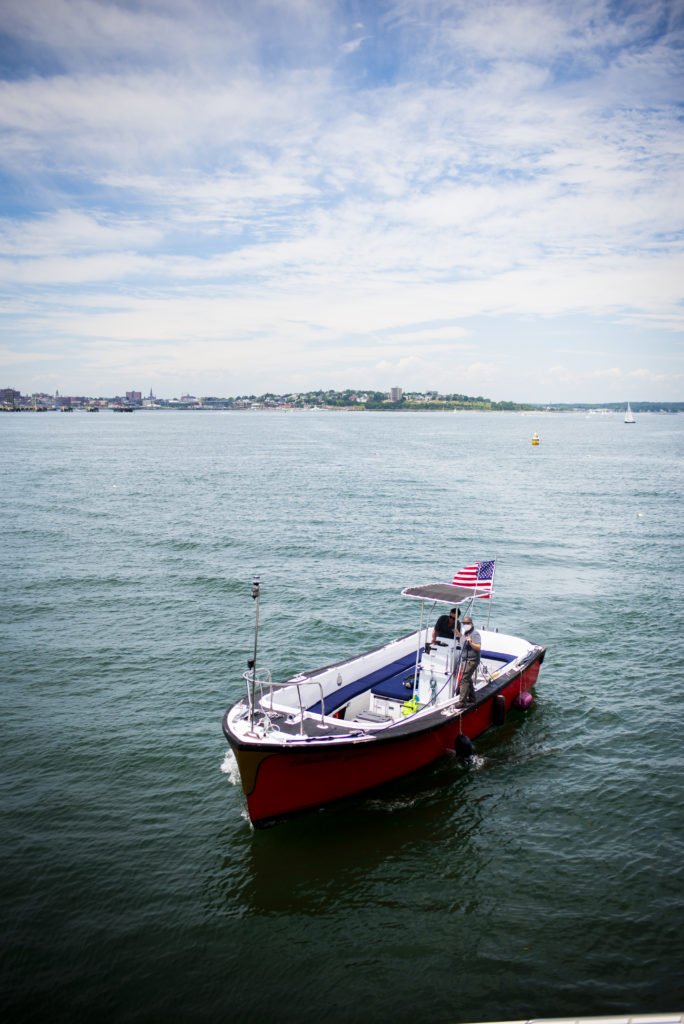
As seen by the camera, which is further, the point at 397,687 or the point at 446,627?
the point at 446,627

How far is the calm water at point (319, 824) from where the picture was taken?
995cm

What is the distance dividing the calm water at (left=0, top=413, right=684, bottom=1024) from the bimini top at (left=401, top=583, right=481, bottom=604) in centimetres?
393

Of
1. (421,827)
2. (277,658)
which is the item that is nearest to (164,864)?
(421,827)

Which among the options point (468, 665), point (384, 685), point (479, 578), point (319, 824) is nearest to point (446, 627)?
point (479, 578)

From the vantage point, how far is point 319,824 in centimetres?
1356

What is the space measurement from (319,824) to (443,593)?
647cm

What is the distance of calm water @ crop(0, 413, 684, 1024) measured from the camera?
995cm

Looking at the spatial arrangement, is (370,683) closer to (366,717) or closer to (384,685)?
(384,685)

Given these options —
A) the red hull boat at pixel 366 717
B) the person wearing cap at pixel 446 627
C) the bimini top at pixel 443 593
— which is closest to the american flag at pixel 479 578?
the bimini top at pixel 443 593

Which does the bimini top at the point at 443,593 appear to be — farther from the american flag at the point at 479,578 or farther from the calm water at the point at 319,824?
the calm water at the point at 319,824

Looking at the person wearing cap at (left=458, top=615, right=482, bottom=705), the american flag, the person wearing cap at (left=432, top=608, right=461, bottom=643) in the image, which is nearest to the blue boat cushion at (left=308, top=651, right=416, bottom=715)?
the person wearing cap at (left=432, top=608, right=461, bottom=643)

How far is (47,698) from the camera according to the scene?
18734 millimetres

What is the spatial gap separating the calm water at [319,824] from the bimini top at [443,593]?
3.93m

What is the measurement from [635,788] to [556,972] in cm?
592
